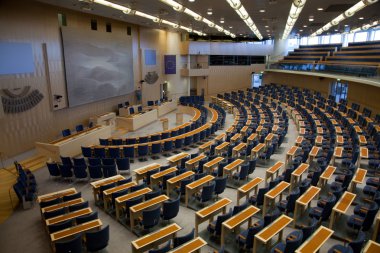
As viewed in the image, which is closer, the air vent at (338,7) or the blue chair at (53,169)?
the blue chair at (53,169)

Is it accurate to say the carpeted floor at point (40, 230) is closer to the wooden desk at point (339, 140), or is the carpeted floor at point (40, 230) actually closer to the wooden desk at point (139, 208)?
the wooden desk at point (139, 208)

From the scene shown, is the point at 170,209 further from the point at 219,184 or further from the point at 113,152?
the point at 113,152

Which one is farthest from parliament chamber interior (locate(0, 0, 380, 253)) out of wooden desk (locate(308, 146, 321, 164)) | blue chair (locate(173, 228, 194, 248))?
wooden desk (locate(308, 146, 321, 164))

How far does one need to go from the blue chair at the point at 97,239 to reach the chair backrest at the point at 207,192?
2.93 m

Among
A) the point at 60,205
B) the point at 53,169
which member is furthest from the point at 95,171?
the point at 60,205

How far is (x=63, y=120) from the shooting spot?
15750 mm

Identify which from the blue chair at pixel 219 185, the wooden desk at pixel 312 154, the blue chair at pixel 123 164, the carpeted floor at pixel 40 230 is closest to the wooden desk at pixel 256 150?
the wooden desk at pixel 312 154

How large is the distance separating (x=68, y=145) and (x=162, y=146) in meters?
4.11

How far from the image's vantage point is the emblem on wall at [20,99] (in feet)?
39.5

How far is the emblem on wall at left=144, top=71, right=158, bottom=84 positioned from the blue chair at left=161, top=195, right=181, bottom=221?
1755 cm

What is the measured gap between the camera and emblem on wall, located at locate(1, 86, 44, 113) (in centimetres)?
1205

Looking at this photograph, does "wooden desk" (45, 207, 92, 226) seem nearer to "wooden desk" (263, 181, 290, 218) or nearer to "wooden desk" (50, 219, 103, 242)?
"wooden desk" (50, 219, 103, 242)

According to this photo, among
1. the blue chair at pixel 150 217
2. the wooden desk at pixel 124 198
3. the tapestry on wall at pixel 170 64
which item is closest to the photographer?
the blue chair at pixel 150 217

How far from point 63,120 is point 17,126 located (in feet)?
10.3
